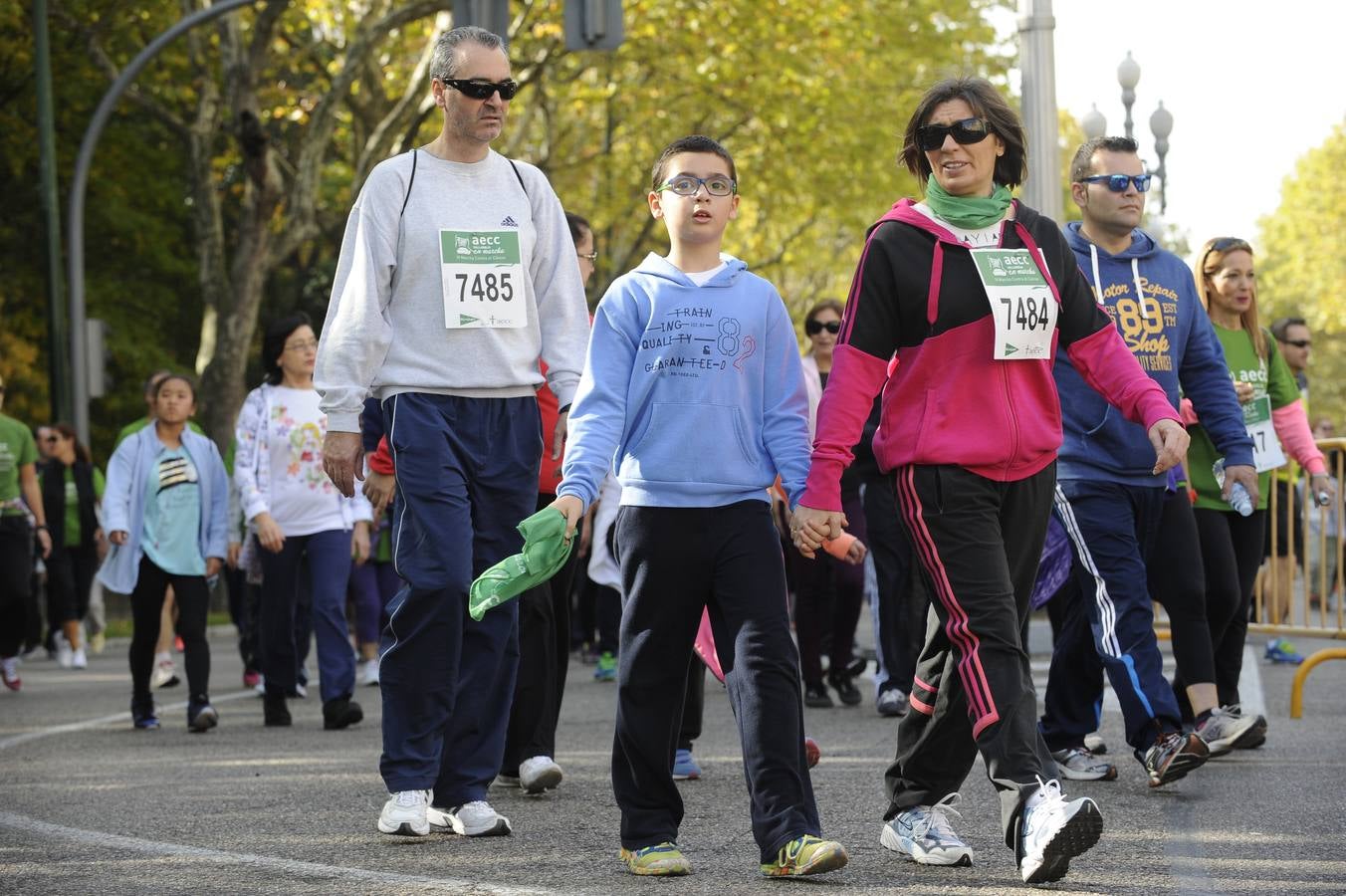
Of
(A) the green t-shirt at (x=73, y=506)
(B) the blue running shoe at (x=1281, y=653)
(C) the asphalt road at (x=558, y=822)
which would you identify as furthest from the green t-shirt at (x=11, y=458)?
(B) the blue running shoe at (x=1281, y=653)

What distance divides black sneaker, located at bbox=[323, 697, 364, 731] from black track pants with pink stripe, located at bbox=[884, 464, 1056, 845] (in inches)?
184

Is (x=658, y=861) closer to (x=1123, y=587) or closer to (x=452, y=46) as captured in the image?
(x=1123, y=587)

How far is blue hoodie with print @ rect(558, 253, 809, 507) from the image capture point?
5.29m

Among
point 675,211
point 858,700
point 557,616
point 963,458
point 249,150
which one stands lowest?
point 858,700

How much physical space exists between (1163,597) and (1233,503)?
48cm

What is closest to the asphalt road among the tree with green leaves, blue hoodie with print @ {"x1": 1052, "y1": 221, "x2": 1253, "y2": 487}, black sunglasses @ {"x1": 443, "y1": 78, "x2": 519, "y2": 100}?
blue hoodie with print @ {"x1": 1052, "y1": 221, "x2": 1253, "y2": 487}

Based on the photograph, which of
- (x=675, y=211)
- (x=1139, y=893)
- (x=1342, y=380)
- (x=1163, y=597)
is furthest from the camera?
(x=1342, y=380)

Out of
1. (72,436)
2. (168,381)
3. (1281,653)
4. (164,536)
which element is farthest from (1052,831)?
(72,436)

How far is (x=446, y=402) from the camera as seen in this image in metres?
6.12

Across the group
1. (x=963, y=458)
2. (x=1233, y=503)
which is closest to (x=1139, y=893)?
(x=963, y=458)

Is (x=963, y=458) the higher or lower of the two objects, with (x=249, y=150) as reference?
lower

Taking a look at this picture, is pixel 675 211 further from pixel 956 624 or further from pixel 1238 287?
pixel 1238 287

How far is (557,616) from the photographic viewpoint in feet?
24.6

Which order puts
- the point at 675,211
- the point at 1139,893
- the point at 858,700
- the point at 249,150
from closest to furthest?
the point at 1139,893 → the point at 675,211 → the point at 858,700 → the point at 249,150
